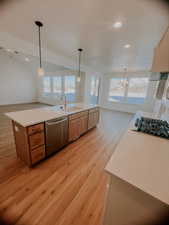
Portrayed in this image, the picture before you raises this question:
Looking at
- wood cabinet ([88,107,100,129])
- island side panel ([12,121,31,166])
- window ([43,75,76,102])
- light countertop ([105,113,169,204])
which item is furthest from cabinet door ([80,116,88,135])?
window ([43,75,76,102])

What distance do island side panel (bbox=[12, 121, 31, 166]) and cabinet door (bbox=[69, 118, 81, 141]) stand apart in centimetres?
107

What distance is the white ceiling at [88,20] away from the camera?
145 cm

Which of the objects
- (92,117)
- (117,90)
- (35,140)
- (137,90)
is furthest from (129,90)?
(35,140)

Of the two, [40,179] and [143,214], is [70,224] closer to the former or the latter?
[40,179]

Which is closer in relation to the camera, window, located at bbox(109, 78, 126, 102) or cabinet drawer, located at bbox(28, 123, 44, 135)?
cabinet drawer, located at bbox(28, 123, 44, 135)

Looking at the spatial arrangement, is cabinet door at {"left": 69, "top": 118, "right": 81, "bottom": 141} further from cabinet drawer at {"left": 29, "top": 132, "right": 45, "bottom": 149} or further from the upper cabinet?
the upper cabinet

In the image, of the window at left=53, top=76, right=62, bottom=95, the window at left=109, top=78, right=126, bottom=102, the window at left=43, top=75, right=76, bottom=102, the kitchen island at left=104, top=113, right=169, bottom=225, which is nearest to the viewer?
the kitchen island at left=104, top=113, right=169, bottom=225

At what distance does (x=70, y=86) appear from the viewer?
6.89 m

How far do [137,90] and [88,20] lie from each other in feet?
17.5

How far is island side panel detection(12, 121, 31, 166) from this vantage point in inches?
66.4

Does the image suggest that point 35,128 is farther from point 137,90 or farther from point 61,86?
point 137,90

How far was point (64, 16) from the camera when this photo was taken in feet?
5.67

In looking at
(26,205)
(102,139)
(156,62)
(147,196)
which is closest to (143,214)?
(147,196)

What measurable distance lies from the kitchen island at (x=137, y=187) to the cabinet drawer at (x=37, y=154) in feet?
4.74
